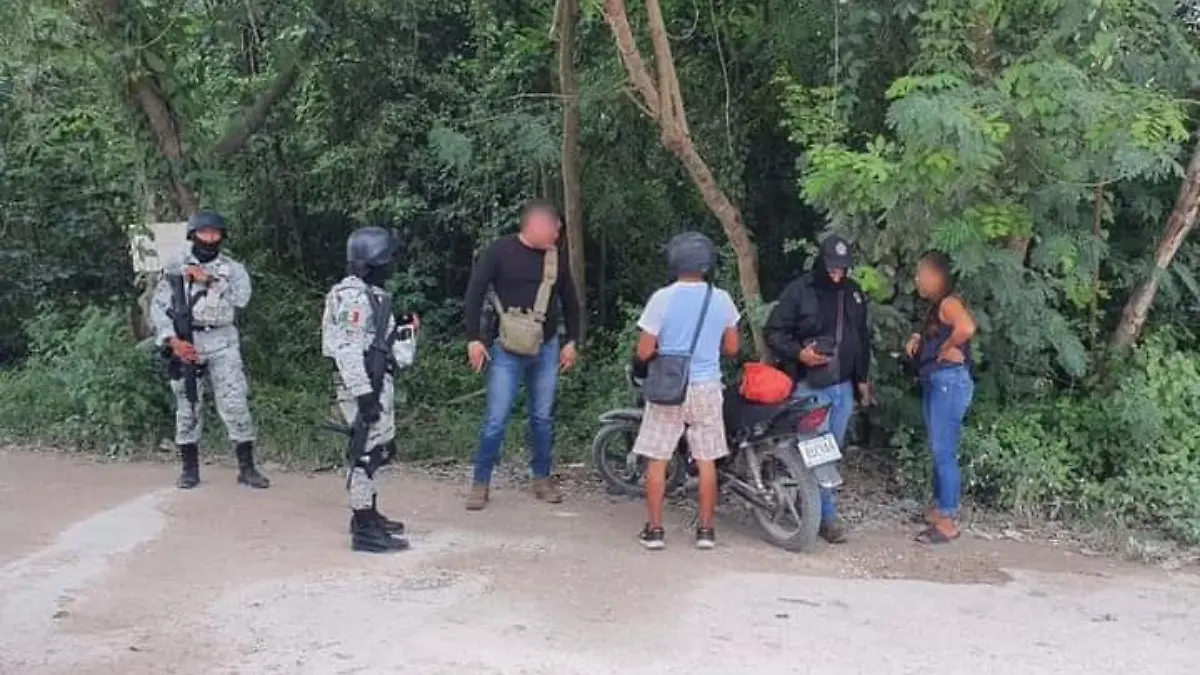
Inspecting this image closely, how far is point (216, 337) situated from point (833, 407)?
388 centimetres

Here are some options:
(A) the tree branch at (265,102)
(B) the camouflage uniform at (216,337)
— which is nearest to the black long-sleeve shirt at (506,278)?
(B) the camouflage uniform at (216,337)

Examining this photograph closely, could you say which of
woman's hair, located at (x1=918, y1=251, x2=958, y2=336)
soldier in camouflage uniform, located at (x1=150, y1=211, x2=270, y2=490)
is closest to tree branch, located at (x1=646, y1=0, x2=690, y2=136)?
woman's hair, located at (x1=918, y1=251, x2=958, y2=336)

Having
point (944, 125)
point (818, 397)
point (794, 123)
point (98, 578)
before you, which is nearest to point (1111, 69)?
point (944, 125)

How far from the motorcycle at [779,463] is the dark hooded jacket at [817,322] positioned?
0.33 m

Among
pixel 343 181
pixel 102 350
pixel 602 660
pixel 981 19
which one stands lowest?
pixel 602 660

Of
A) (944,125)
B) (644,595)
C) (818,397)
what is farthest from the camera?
(818,397)

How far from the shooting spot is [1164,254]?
895cm

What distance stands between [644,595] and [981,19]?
158 inches

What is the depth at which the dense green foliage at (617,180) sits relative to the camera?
25.5 feet

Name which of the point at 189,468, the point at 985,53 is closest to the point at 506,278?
the point at 189,468

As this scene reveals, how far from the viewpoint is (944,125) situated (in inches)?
279

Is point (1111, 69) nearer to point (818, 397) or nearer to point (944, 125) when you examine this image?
point (944, 125)

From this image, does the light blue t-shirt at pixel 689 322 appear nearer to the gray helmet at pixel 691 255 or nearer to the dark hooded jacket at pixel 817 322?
the gray helmet at pixel 691 255

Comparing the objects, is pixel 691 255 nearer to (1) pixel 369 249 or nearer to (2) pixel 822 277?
(2) pixel 822 277
